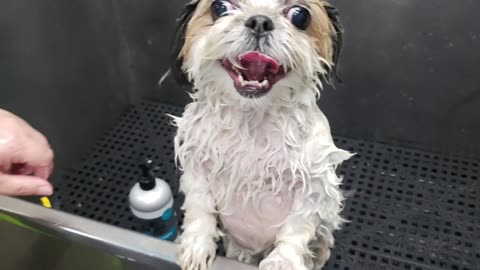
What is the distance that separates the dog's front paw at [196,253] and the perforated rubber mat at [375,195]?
0.44m

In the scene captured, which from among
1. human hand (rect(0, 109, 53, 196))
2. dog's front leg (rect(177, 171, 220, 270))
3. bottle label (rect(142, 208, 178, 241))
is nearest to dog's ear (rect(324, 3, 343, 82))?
dog's front leg (rect(177, 171, 220, 270))

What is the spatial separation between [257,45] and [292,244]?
313mm

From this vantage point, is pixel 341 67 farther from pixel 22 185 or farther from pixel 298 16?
pixel 22 185

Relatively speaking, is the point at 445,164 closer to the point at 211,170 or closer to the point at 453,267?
the point at 453,267

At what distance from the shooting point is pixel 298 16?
842 millimetres

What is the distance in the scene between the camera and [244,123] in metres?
0.93

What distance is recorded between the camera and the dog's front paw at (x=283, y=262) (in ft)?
2.95

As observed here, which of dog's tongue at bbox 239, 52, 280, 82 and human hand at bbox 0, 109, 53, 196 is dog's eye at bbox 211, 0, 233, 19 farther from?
human hand at bbox 0, 109, 53, 196

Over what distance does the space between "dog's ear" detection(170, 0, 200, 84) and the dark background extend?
450mm

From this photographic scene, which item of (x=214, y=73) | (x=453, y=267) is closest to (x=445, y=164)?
(x=453, y=267)

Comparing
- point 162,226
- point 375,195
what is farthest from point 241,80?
point 375,195

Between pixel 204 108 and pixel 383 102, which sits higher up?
pixel 204 108

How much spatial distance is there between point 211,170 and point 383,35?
2.06 ft

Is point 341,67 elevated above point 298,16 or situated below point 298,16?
below
